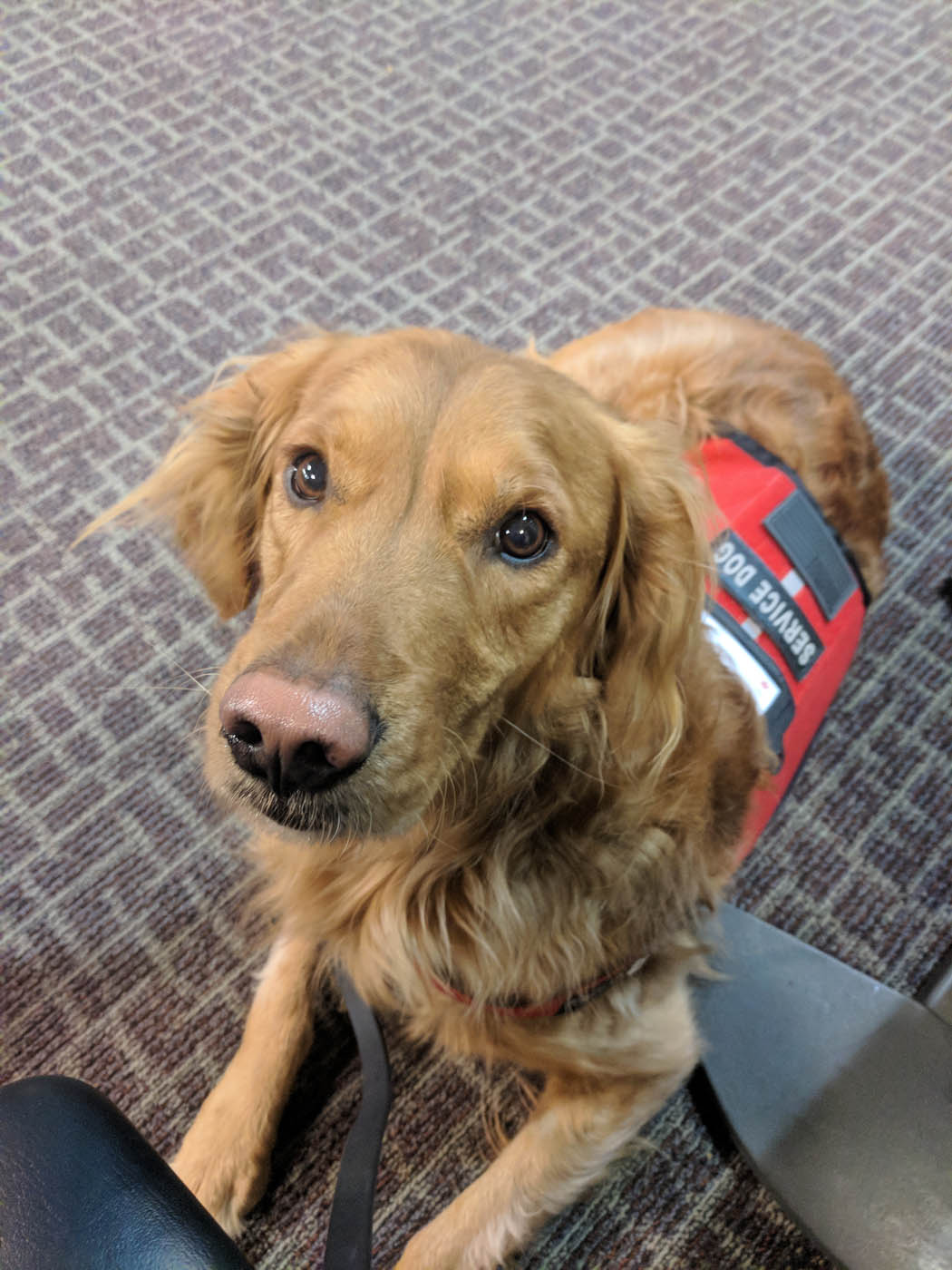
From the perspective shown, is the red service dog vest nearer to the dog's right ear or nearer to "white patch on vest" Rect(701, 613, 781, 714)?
"white patch on vest" Rect(701, 613, 781, 714)

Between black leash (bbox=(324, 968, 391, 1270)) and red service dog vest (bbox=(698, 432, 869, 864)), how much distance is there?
2.37ft

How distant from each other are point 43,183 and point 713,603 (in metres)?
2.52

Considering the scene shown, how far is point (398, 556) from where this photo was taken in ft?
3.60

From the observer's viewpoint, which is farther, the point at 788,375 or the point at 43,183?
the point at 43,183

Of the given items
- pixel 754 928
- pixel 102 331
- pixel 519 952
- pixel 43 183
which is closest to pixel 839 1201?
pixel 754 928

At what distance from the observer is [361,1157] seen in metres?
1.44

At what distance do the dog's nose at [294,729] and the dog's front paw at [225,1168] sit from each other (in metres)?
0.93

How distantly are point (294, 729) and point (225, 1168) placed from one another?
104 cm

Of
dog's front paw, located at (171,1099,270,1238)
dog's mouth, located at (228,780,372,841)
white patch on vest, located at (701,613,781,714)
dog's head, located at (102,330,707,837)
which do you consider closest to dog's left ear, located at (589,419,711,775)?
dog's head, located at (102,330,707,837)

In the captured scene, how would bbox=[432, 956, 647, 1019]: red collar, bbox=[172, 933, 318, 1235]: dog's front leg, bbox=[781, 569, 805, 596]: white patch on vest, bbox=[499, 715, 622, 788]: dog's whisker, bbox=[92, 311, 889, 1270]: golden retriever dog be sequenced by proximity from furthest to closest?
bbox=[781, 569, 805, 596]: white patch on vest, bbox=[172, 933, 318, 1235]: dog's front leg, bbox=[432, 956, 647, 1019]: red collar, bbox=[499, 715, 622, 788]: dog's whisker, bbox=[92, 311, 889, 1270]: golden retriever dog

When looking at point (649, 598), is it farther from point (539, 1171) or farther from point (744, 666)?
point (539, 1171)

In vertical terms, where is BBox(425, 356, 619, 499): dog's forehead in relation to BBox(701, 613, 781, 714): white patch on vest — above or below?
above

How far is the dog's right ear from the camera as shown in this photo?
1.43 meters

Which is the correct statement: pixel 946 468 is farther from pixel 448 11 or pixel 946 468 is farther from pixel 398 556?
pixel 448 11
